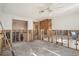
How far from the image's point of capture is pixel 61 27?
196 cm

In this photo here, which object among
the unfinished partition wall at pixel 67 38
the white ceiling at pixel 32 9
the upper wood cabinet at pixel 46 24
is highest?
the white ceiling at pixel 32 9

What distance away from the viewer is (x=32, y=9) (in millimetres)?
1984

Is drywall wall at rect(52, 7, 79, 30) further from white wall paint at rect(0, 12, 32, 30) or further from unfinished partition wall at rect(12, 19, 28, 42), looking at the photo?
white wall paint at rect(0, 12, 32, 30)

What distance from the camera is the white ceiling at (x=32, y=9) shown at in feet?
6.36

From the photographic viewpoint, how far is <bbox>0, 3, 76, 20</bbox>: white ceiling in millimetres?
1939

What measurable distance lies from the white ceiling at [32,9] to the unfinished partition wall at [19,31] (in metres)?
0.15

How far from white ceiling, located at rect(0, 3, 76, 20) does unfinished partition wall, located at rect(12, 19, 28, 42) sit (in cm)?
15

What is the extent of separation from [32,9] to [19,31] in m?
0.48

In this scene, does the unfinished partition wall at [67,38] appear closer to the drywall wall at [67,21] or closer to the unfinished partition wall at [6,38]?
the drywall wall at [67,21]

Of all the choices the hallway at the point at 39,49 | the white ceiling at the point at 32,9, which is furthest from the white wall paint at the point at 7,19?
the hallway at the point at 39,49

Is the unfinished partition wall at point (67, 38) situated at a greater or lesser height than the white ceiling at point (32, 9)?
lesser

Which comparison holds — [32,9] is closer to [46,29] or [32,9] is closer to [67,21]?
[46,29]

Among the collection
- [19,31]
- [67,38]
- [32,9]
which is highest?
[32,9]

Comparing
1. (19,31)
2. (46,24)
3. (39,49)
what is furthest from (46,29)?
(19,31)
